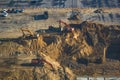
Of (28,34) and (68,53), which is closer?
(68,53)

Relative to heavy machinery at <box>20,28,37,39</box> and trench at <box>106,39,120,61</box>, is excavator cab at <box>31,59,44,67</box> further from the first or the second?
trench at <box>106,39,120,61</box>

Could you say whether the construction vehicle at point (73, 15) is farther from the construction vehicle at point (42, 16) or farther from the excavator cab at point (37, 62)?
the excavator cab at point (37, 62)

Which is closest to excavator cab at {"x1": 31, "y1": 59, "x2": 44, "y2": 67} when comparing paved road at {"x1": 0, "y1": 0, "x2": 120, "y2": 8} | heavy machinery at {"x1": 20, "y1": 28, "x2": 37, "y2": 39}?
heavy machinery at {"x1": 20, "y1": 28, "x2": 37, "y2": 39}

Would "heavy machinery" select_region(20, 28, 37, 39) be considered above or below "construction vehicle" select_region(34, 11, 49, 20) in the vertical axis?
below

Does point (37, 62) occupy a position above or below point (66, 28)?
below

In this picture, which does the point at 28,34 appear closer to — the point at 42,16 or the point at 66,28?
the point at 66,28

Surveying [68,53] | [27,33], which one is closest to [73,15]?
[27,33]

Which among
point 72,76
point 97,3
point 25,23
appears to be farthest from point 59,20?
point 72,76
